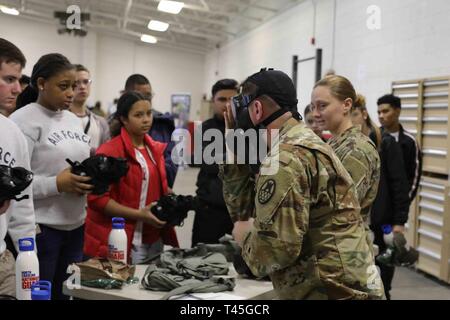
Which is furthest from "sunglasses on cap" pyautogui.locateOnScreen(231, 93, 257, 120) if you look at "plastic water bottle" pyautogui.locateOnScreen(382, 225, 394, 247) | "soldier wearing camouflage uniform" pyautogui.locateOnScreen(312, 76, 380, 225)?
"plastic water bottle" pyautogui.locateOnScreen(382, 225, 394, 247)

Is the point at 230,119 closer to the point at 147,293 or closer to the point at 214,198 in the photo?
the point at 147,293

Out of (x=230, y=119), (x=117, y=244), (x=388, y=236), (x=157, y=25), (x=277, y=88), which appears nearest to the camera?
(x=277, y=88)

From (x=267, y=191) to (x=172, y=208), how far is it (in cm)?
103

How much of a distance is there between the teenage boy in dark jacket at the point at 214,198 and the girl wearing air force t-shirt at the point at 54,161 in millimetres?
785

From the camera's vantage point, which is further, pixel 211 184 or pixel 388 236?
pixel 388 236

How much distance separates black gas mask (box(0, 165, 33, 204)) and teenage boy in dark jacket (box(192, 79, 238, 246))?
1.31 metres

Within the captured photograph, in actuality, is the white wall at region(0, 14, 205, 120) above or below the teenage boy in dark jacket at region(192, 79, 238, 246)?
above

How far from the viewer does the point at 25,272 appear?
4.66 feet

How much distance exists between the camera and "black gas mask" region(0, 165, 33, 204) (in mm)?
1311

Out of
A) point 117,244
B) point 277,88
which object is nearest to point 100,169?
point 117,244

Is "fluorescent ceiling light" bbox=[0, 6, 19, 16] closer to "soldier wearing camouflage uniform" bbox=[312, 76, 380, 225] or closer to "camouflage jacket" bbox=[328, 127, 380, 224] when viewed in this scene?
"soldier wearing camouflage uniform" bbox=[312, 76, 380, 225]
